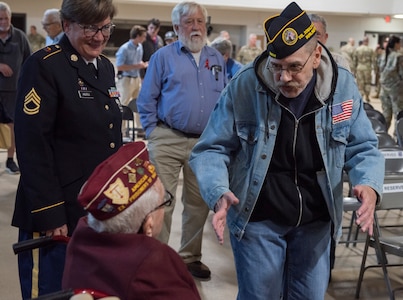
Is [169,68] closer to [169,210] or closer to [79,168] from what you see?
[169,210]

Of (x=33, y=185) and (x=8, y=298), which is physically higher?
(x=33, y=185)

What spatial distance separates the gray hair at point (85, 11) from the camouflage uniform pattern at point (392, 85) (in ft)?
25.8

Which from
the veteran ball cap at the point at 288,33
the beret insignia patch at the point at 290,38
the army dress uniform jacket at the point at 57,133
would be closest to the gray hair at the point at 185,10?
the army dress uniform jacket at the point at 57,133

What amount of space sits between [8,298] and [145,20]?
18.2m

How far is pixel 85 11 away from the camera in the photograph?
2.25 metres

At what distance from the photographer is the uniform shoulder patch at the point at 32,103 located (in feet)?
7.34

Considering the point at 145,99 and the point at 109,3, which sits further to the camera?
the point at 145,99

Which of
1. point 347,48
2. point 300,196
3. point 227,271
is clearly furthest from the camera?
point 347,48

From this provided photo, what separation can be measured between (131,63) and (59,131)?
25.1ft

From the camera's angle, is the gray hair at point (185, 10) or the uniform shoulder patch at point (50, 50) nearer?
the uniform shoulder patch at point (50, 50)

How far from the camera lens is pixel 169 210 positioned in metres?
3.94

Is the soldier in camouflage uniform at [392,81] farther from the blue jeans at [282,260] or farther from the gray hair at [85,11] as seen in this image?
the gray hair at [85,11]

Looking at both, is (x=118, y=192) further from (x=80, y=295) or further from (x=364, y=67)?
(x=364, y=67)

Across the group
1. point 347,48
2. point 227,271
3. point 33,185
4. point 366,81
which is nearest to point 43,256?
point 33,185
